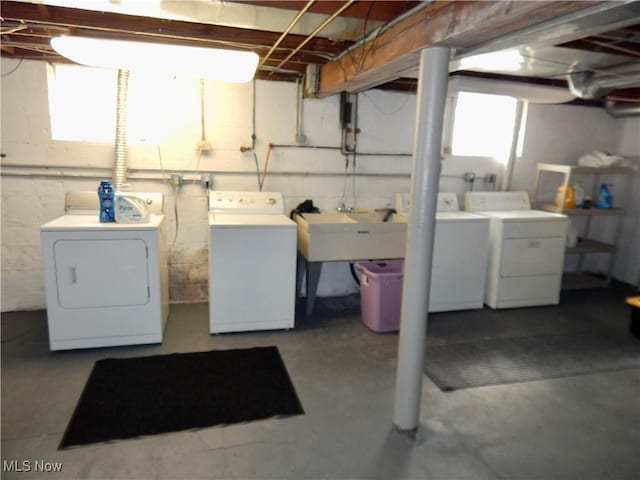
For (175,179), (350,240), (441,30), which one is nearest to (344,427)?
(350,240)

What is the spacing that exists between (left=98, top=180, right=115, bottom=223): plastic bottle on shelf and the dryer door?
23 cm

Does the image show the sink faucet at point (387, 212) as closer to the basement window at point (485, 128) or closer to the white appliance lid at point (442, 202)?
the white appliance lid at point (442, 202)

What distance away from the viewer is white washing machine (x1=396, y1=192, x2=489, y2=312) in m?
3.79

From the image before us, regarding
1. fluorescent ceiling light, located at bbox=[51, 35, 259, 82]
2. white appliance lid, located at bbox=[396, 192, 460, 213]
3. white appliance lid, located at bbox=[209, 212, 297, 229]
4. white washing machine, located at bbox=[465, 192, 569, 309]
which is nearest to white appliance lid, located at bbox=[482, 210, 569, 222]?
white washing machine, located at bbox=[465, 192, 569, 309]

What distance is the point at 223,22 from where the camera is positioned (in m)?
2.30

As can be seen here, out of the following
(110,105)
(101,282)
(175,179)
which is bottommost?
(101,282)

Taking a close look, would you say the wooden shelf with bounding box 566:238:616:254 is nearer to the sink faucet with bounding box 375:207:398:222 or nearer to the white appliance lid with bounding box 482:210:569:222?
the white appliance lid with bounding box 482:210:569:222

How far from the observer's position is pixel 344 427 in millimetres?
2256

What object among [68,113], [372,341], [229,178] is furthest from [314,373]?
[68,113]

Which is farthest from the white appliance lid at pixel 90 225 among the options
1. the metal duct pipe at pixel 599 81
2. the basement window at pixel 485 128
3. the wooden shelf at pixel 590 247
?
the wooden shelf at pixel 590 247

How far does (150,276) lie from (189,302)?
1.07m

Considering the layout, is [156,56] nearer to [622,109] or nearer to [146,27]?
[146,27]

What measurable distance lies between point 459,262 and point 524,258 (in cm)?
67

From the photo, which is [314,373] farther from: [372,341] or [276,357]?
[372,341]
